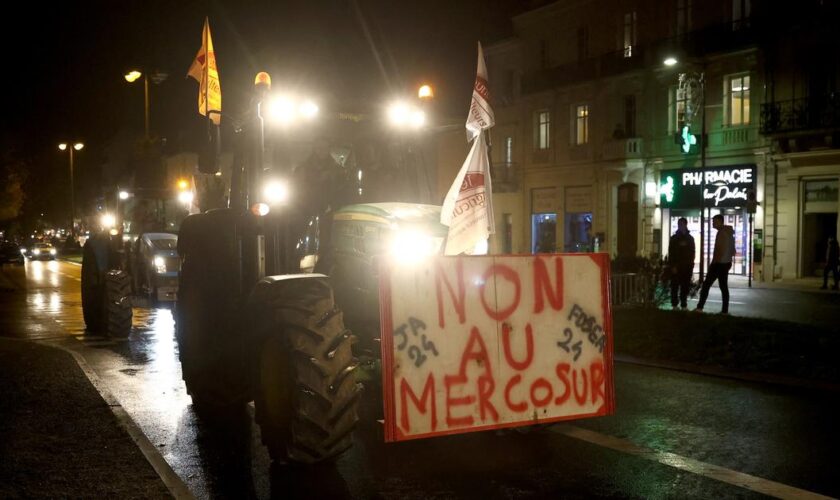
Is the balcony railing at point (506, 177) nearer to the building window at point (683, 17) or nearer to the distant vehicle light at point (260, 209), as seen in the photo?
the building window at point (683, 17)

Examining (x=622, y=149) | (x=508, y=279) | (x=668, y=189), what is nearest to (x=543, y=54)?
(x=622, y=149)

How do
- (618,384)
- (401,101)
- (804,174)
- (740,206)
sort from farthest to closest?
(740,206), (804,174), (618,384), (401,101)

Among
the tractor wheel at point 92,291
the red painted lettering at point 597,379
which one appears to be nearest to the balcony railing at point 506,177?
the tractor wheel at point 92,291

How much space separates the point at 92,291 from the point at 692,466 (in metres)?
11.3

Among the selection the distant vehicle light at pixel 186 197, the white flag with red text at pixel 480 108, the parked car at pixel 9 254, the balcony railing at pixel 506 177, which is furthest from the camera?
the balcony railing at pixel 506 177

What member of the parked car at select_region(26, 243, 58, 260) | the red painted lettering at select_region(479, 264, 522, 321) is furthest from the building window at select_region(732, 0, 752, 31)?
the parked car at select_region(26, 243, 58, 260)

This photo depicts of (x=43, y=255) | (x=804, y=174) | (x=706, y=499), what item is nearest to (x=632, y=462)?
(x=706, y=499)

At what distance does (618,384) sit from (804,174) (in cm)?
2373

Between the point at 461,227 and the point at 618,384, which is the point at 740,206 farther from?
the point at 461,227

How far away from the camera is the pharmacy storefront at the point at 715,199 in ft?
100

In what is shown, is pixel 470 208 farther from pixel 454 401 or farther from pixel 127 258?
pixel 127 258

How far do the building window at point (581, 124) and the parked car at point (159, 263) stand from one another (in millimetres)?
25147

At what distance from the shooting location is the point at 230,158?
760 cm

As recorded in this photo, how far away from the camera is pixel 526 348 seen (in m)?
5.83
